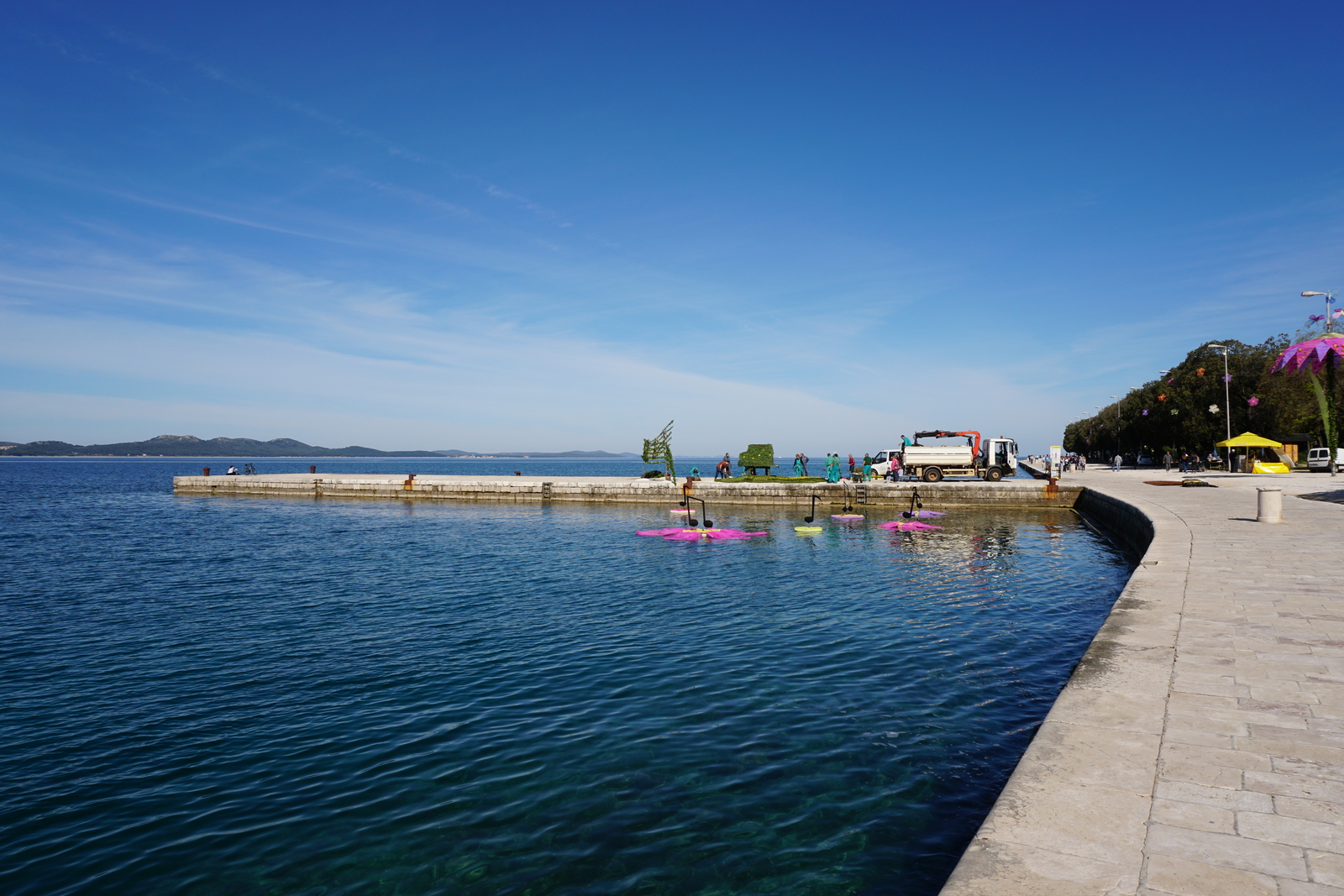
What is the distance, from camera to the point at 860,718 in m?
9.80

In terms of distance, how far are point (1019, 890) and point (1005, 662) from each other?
30.0 feet

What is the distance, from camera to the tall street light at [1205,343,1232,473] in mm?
55059

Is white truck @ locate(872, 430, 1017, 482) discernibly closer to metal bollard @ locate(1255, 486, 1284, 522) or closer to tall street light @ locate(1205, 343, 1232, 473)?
tall street light @ locate(1205, 343, 1232, 473)

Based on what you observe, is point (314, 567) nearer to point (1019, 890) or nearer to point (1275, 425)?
point (1019, 890)

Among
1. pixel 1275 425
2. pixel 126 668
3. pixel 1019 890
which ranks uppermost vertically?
pixel 1275 425

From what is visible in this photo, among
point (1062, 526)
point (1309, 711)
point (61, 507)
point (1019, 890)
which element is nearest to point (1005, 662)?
point (1309, 711)

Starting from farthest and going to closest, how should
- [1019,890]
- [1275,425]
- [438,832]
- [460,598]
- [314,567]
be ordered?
[1275,425]
[314,567]
[460,598]
[438,832]
[1019,890]

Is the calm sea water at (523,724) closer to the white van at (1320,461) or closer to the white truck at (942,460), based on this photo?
the white truck at (942,460)

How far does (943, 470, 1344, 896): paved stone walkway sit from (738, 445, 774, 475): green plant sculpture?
40681mm

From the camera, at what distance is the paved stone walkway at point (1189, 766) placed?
13.4 feet

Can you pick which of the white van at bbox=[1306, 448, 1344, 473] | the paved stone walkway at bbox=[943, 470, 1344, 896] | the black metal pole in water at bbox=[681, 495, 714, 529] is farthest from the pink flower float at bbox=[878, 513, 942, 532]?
the white van at bbox=[1306, 448, 1344, 473]

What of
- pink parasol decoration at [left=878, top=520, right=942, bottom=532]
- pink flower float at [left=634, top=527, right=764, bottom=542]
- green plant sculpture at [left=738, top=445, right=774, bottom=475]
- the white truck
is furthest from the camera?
green plant sculpture at [left=738, top=445, right=774, bottom=475]

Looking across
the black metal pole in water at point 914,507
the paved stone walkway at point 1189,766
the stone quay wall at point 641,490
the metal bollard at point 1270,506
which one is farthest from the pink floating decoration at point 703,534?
the paved stone walkway at point 1189,766

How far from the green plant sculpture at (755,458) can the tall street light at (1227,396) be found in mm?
34418
